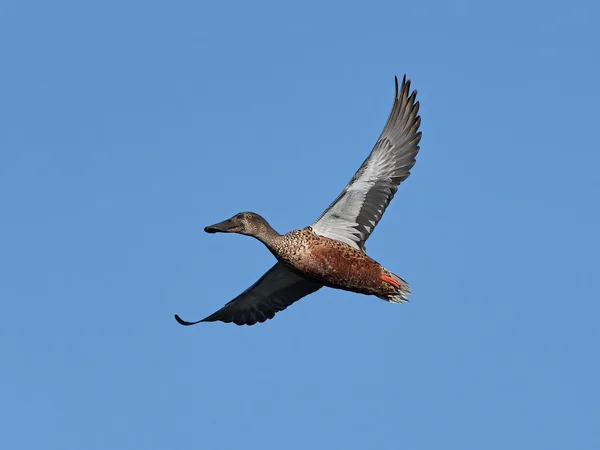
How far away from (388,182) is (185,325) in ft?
12.8

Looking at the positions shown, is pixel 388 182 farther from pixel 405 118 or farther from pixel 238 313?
pixel 238 313

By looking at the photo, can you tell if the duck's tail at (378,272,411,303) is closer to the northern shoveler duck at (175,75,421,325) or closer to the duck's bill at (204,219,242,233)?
the northern shoveler duck at (175,75,421,325)

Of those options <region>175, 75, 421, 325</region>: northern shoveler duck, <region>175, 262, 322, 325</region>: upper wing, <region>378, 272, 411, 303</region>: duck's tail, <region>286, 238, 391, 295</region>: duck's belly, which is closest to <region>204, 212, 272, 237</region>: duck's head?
<region>175, 75, 421, 325</region>: northern shoveler duck

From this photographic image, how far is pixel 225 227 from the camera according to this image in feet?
50.4

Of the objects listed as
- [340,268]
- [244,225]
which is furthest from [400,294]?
[244,225]

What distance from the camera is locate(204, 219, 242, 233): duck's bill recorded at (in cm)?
1529

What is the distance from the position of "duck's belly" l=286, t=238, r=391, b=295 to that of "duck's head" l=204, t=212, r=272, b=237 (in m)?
0.71

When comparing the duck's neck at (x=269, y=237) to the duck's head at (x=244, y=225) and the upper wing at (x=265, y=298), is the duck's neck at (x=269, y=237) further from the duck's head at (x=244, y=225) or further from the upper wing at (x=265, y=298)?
the upper wing at (x=265, y=298)

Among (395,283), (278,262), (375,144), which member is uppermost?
(375,144)

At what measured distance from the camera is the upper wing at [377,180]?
1552cm

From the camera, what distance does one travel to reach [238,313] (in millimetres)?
17391

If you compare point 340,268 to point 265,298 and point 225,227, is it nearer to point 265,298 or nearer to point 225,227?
point 225,227

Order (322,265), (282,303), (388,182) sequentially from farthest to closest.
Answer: (282,303) → (388,182) → (322,265)

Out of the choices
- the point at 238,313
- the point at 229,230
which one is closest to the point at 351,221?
the point at 229,230
